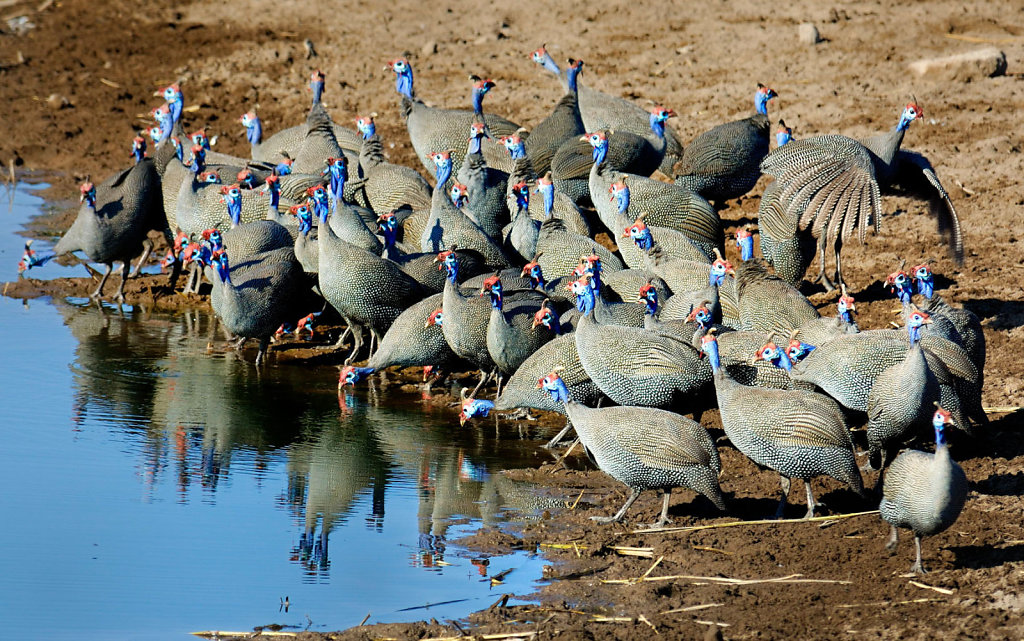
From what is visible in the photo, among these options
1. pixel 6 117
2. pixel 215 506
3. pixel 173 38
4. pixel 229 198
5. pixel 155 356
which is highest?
pixel 173 38

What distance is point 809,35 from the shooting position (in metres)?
13.2

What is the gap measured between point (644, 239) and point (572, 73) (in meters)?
3.17

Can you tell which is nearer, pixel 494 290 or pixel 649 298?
pixel 494 290

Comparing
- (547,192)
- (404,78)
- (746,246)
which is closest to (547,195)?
(547,192)

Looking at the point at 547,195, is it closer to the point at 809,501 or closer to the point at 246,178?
the point at 246,178

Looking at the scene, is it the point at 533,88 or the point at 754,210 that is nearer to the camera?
the point at 754,210

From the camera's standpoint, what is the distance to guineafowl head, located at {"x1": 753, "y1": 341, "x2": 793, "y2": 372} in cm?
672

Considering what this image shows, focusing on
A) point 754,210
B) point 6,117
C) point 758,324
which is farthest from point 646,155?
point 6,117

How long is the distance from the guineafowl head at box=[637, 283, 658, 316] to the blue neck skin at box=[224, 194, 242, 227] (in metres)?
3.13

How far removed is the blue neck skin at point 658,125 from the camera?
412 inches

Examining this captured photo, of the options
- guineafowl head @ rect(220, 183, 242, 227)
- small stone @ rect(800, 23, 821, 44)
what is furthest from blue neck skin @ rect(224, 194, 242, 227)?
small stone @ rect(800, 23, 821, 44)

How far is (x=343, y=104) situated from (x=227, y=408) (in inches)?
254

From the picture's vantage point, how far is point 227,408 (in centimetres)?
761

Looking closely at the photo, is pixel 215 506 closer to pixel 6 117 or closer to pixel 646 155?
pixel 646 155
